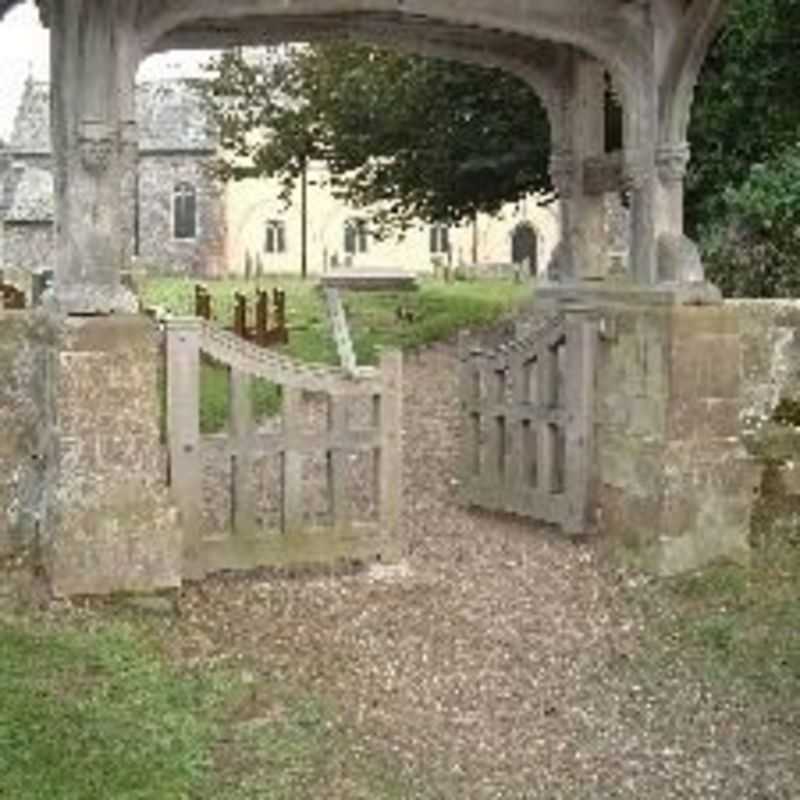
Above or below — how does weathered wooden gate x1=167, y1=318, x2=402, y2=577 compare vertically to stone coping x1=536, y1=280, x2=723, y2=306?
below

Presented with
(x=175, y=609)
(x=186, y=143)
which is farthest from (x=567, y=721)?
(x=186, y=143)

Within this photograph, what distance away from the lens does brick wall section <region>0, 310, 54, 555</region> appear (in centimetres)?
715

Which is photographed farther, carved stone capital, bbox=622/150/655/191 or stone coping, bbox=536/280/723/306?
carved stone capital, bbox=622/150/655/191

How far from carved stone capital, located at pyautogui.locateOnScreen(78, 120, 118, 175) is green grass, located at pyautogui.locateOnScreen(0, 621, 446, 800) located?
227cm

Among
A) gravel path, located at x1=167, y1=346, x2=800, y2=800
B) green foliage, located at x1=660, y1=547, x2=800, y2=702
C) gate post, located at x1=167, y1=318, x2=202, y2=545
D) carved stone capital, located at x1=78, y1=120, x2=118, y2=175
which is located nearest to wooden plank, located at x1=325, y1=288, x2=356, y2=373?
gravel path, located at x1=167, y1=346, x2=800, y2=800

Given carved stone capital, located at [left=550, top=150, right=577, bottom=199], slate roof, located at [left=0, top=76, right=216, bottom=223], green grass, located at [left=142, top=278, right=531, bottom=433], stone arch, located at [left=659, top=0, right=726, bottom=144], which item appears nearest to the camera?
stone arch, located at [left=659, top=0, right=726, bottom=144]

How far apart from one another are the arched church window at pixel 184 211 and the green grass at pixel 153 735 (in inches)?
Result: 1878

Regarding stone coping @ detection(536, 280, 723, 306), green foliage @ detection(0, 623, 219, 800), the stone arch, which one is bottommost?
green foliage @ detection(0, 623, 219, 800)

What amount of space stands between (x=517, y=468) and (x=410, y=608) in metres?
2.10

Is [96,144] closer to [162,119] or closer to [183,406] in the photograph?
[183,406]

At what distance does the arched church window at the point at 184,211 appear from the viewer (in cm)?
5288

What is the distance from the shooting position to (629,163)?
324 inches

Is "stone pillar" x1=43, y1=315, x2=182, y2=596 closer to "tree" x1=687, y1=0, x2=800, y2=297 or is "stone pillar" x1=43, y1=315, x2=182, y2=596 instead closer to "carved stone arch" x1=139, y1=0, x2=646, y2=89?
"carved stone arch" x1=139, y1=0, x2=646, y2=89

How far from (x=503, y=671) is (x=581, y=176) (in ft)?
12.1
